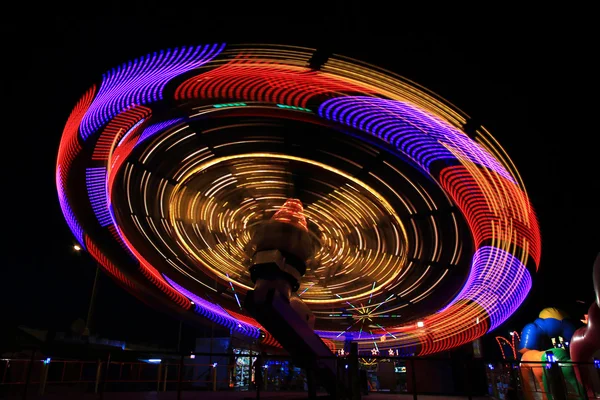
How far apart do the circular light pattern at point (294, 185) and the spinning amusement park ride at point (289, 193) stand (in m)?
0.04

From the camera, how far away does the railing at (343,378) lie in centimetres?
1130

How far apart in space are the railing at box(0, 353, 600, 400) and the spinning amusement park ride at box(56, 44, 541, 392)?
2.29m

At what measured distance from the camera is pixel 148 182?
11312mm

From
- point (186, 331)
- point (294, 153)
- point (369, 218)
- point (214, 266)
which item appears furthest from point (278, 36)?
point (186, 331)

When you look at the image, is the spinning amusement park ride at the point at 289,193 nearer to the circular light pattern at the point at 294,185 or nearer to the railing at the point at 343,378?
the circular light pattern at the point at 294,185

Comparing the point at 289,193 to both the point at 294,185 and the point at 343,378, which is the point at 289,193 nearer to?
the point at 294,185

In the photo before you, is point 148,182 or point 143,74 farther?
point 148,182

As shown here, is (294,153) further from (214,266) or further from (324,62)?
(214,266)

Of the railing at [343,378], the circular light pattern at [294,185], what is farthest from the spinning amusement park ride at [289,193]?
the railing at [343,378]

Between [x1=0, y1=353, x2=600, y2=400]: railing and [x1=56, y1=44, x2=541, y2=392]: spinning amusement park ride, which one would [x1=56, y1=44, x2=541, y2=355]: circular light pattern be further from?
[x1=0, y1=353, x2=600, y2=400]: railing

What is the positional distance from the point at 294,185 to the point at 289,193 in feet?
1.60

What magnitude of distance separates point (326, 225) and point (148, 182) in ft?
19.9

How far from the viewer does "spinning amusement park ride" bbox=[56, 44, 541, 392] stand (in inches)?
327

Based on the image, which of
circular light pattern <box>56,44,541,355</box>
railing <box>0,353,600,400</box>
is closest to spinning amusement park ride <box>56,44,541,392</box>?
circular light pattern <box>56,44,541,355</box>
